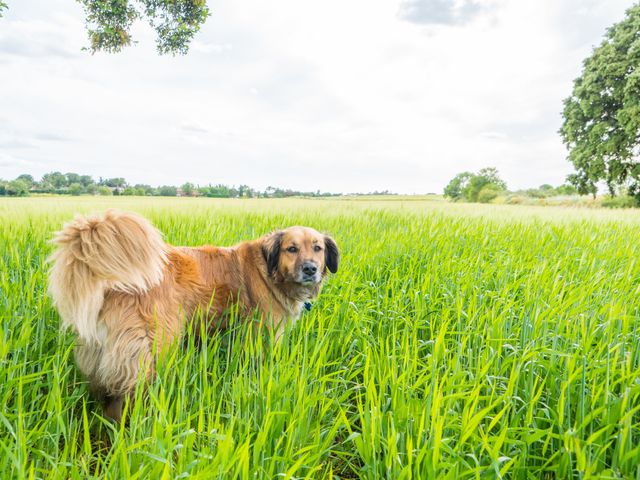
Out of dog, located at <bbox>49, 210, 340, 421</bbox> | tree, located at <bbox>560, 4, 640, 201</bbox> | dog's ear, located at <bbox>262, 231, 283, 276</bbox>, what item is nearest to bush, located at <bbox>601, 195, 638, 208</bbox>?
tree, located at <bbox>560, 4, 640, 201</bbox>

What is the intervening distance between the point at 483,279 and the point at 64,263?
3.40 metres

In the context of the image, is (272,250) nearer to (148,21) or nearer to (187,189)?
(148,21)

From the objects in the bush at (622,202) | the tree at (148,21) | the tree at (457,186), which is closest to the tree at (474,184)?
the tree at (457,186)

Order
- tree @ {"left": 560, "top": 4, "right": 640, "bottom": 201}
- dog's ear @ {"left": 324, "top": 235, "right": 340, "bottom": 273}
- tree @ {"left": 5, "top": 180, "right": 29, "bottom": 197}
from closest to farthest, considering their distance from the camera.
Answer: dog's ear @ {"left": 324, "top": 235, "right": 340, "bottom": 273} → tree @ {"left": 560, "top": 4, "right": 640, "bottom": 201} → tree @ {"left": 5, "top": 180, "right": 29, "bottom": 197}

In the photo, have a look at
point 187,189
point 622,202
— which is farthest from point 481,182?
point 187,189

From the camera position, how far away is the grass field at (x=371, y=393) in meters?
1.41

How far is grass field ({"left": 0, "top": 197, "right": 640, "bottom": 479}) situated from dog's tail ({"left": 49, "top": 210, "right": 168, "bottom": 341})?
9.9 inches

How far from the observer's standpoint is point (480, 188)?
69.9m

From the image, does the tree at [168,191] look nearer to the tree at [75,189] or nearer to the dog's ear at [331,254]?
the tree at [75,189]

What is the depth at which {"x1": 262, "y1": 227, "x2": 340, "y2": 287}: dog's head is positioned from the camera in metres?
3.04

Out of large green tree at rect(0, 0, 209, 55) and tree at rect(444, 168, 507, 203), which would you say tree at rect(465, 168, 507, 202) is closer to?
tree at rect(444, 168, 507, 203)

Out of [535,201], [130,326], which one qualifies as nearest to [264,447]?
[130,326]

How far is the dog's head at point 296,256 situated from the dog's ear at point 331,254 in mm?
131

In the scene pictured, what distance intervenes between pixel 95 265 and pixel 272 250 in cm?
133
